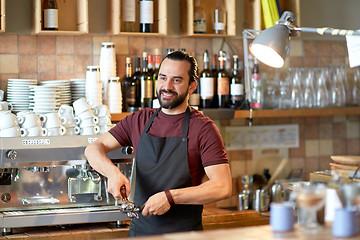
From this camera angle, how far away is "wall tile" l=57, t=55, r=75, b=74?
3986mm

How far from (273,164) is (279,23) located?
6.70 ft

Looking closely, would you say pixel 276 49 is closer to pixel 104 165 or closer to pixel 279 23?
pixel 279 23

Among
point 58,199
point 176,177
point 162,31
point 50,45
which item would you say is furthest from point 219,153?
point 50,45

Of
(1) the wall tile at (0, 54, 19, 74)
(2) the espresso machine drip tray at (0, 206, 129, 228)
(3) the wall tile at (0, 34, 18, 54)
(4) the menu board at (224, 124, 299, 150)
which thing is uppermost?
(3) the wall tile at (0, 34, 18, 54)

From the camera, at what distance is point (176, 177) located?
2891 millimetres

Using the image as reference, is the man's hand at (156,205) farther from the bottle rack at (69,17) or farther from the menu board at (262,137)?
the menu board at (262,137)

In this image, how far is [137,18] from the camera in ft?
13.6

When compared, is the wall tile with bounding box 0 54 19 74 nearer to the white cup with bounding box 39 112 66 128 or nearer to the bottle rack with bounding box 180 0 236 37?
the white cup with bounding box 39 112 66 128

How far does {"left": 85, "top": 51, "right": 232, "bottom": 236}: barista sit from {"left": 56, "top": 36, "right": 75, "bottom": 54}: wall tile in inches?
46.0

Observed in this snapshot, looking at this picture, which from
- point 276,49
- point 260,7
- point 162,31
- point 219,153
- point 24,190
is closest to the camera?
point 276,49

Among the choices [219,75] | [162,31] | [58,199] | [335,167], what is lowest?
[58,199]

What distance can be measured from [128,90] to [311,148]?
1.69m

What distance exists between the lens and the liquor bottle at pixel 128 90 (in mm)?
3939

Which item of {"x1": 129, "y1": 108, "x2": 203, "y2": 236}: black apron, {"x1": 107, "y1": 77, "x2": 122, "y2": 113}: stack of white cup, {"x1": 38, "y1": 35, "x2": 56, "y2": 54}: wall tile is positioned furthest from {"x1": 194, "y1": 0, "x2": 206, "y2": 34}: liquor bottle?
{"x1": 129, "y1": 108, "x2": 203, "y2": 236}: black apron
